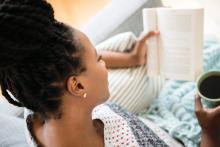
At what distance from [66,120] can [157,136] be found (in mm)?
301

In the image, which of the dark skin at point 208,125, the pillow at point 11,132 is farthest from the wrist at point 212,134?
the pillow at point 11,132

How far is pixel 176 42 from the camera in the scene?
909 mm

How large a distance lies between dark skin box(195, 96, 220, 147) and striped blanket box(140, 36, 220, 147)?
87mm

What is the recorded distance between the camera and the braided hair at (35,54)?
54cm

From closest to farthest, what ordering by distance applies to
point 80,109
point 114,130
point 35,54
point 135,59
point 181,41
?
point 35,54 → point 80,109 → point 114,130 → point 181,41 → point 135,59

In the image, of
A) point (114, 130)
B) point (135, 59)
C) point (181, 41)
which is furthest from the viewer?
point (135, 59)

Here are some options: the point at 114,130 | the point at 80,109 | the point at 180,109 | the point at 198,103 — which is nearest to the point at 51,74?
the point at 80,109

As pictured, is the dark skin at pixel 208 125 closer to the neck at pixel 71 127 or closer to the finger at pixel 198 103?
the finger at pixel 198 103

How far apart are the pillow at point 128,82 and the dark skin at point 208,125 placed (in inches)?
10.3

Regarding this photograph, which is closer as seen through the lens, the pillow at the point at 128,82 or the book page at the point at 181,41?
the book page at the point at 181,41

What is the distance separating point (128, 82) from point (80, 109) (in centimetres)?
37

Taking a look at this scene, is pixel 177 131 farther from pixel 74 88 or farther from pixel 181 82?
pixel 74 88

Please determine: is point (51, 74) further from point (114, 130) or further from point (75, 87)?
point (114, 130)

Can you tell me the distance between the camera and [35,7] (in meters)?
0.56
